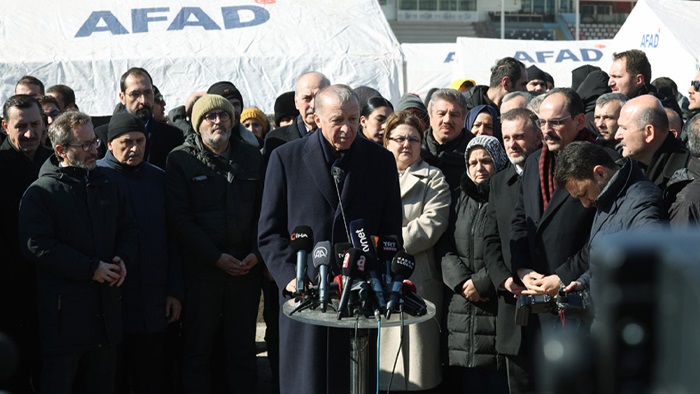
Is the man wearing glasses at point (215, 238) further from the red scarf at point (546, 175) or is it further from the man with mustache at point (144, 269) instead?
the red scarf at point (546, 175)

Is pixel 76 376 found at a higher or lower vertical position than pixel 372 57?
lower

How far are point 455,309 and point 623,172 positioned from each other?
65.2 inches

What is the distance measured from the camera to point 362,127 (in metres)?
7.37

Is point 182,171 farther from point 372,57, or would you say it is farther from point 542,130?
point 372,57

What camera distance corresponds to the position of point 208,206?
6.18 metres

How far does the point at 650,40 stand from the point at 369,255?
9311 mm

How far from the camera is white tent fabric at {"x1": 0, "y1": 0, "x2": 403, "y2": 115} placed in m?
10.3

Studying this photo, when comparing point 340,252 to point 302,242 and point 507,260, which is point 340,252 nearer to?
point 302,242

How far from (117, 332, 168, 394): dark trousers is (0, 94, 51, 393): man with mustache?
53 centimetres

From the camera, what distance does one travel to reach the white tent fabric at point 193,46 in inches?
405

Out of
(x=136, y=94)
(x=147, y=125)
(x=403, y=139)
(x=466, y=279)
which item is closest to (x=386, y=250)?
(x=466, y=279)

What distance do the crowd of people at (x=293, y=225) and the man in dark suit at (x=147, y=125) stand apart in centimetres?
3

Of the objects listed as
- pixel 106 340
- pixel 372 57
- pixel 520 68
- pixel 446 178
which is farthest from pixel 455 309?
pixel 372 57

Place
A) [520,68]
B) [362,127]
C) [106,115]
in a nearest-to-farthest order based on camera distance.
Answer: [362,127] < [520,68] < [106,115]
